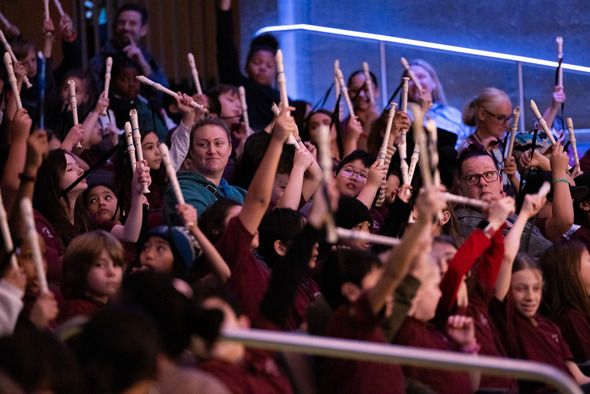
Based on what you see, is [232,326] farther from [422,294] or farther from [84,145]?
[84,145]

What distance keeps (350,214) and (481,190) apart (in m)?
0.74

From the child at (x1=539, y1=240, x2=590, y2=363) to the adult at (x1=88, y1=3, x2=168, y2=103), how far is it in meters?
2.32

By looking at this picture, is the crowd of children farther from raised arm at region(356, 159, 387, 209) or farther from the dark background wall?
the dark background wall

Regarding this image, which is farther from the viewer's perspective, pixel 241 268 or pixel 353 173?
pixel 353 173

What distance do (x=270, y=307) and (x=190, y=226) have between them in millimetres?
440

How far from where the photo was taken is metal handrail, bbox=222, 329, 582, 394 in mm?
1913

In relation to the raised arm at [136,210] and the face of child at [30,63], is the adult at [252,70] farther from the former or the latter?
the raised arm at [136,210]

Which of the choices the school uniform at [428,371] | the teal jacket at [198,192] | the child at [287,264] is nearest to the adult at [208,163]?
the teal jacket at [198,192]

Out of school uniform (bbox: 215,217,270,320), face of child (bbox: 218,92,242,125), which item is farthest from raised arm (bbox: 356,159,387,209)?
face of child (bbox: 218,92,242,125)

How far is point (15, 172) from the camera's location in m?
2.86

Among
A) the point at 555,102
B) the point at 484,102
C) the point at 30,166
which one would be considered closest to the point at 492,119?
the point at 484,102

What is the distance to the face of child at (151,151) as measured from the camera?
401cm

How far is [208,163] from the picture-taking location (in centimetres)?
351

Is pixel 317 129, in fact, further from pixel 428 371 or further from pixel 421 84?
pixel 428 371
